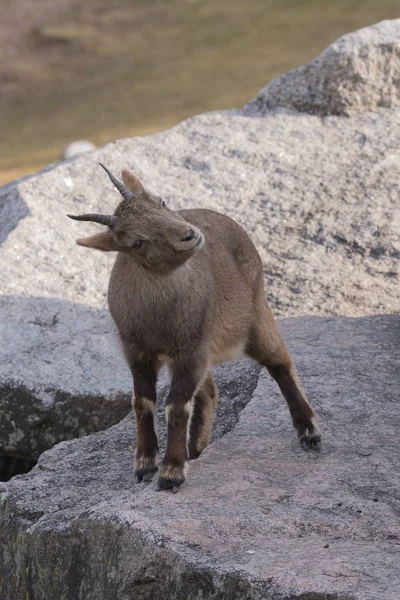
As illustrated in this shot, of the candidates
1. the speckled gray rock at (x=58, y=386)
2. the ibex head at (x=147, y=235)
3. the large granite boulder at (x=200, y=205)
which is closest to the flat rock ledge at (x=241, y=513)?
the speckled gray rock at (x=58, y=386)

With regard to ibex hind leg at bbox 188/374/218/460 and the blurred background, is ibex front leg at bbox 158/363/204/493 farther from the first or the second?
the blurred background

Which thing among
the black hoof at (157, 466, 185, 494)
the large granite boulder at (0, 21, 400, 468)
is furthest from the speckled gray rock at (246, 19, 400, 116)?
the black hoof at (157, 466, 185, 494)

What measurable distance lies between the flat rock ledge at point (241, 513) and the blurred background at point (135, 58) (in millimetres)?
10638

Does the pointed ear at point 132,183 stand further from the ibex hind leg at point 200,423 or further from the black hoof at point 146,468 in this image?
the black hoof at point 146,468

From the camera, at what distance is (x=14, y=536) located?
482cm

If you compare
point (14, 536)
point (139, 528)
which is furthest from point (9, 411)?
point (139, 528)

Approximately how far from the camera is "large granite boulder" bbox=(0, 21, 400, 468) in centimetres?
638

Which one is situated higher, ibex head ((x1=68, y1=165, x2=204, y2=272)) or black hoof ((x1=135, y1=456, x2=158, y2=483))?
ibex head ((x1=68, y1=165, x2=204, y2=272))

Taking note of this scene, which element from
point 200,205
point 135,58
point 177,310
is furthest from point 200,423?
point 135,58

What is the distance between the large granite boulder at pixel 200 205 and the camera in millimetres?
6379

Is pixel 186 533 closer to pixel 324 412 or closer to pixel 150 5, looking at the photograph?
pixel 324 412

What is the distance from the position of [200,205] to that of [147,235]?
3340mm

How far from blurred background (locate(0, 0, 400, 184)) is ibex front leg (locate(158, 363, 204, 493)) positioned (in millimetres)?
11175

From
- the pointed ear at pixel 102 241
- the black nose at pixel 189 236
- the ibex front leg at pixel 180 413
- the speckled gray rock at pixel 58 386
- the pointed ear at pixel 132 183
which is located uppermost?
the pointed ear at pixel 132 183
